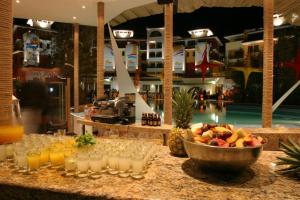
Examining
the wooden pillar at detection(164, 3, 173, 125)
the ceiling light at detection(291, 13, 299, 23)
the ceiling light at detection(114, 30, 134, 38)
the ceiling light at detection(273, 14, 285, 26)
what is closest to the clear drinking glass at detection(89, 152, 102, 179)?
the wooden pillar at detection(164, 3, 173, 125)

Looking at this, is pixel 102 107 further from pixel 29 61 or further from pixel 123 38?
pixel 123 38

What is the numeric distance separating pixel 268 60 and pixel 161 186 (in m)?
5.64

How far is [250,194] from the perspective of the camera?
1368 mm

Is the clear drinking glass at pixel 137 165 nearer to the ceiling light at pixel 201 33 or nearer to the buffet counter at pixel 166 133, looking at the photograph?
the buffet counter at pixel 166 133

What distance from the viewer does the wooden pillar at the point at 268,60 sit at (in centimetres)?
625

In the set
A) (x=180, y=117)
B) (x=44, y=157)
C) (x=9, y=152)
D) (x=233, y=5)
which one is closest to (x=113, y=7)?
(x=233, y=5)

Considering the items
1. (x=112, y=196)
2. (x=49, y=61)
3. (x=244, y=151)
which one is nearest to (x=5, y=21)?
(x=112, y=196)

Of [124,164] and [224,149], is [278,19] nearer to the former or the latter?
[224,149]

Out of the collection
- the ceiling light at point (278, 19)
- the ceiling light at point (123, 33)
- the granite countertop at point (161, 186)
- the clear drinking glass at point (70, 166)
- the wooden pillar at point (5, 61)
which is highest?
the ceiling light at point (123, 33)

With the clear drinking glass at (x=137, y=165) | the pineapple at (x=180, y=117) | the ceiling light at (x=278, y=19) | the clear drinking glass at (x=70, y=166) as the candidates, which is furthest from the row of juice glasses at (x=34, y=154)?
the ceiling light at (x=278, y=19)

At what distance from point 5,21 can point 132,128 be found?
340 centimetres

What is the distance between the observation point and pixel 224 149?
1448 mm

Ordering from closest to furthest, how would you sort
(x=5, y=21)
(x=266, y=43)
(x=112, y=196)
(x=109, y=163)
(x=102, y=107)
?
(x=112, y=196), (x=109, y=163), (x=5, y=21), (x=102, y=107), (x=266, y=43)

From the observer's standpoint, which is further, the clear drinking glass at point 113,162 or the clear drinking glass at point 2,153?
the clear drinking glass at point 2,153
